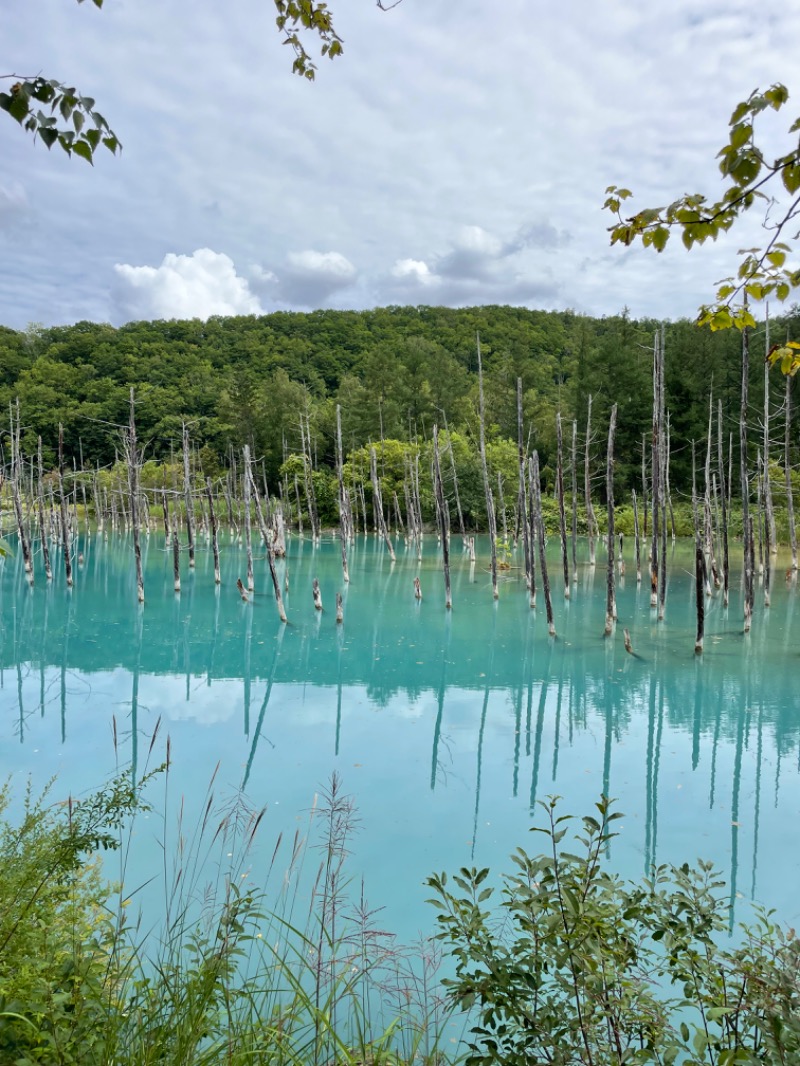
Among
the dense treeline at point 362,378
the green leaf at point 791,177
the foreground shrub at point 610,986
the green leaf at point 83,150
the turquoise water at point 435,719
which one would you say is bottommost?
the turquoise water at point 435,719

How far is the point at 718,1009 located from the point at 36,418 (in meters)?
56.0

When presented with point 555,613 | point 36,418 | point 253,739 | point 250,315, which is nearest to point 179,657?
point 253,739

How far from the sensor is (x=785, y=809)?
268 inches

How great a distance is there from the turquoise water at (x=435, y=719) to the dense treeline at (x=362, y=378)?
55.9 ft

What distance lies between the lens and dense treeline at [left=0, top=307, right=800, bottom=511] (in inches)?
1500

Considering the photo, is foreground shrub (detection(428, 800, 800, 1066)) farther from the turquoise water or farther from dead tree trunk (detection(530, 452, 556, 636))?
dead tree trunk (detection(530, 452, 556, 636))

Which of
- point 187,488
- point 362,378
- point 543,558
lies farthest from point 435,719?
point 362,378

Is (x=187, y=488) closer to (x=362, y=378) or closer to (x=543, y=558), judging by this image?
(x=543, y=558)

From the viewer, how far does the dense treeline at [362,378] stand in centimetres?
3809

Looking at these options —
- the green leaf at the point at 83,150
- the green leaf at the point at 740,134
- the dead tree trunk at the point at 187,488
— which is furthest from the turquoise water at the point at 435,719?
the green leaf at the point at 740,134

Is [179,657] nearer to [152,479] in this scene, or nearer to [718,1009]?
[718,1009]

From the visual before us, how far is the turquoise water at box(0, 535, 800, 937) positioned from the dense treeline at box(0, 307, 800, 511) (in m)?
A: 17.0

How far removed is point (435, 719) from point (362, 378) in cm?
5495

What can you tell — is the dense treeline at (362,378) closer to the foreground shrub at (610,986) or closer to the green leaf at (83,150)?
the foreground shrub at (610,986)
